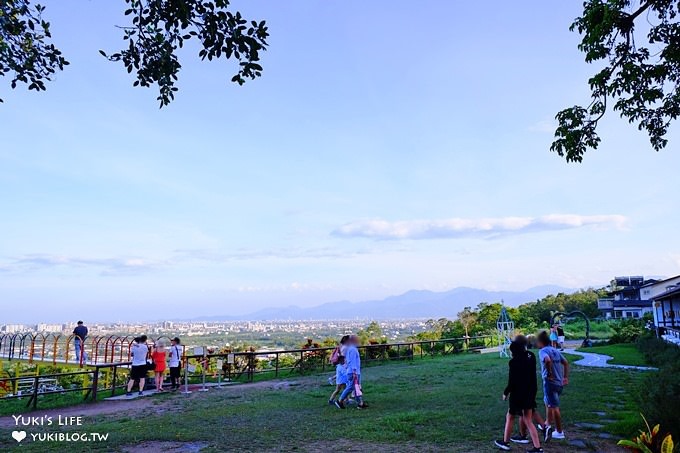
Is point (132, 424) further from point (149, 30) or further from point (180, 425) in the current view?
point (149, 30)

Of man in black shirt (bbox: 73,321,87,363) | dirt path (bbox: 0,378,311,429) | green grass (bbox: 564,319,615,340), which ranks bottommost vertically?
dirt path (bbox: 0,378,311,429)

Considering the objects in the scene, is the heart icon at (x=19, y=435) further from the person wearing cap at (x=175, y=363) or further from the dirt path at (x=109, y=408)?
the person wearing cap at (x=175, y=363)

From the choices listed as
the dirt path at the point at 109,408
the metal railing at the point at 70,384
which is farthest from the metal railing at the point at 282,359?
the metal railing at the point at 70,384

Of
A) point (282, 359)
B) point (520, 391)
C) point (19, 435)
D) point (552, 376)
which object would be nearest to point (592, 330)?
point (282, 359)

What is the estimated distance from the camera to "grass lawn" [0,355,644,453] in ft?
23.5

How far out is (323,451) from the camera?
6.74 m

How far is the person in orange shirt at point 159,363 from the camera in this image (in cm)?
1391

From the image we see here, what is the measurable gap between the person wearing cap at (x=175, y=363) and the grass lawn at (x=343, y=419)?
1.42 meters

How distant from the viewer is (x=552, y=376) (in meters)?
7.13

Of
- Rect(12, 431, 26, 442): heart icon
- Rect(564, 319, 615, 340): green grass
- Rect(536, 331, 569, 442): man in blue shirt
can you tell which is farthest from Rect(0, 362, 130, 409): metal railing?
Rect(564, 319, 615, 340): green grass

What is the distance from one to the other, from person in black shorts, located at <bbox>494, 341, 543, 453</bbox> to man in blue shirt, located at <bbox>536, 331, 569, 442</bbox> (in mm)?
483

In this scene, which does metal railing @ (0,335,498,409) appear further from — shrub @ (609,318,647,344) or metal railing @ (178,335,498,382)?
shrub @ (609,318,647,344)

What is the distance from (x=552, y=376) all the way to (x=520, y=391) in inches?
31.7

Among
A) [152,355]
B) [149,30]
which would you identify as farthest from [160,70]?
[152,355]
